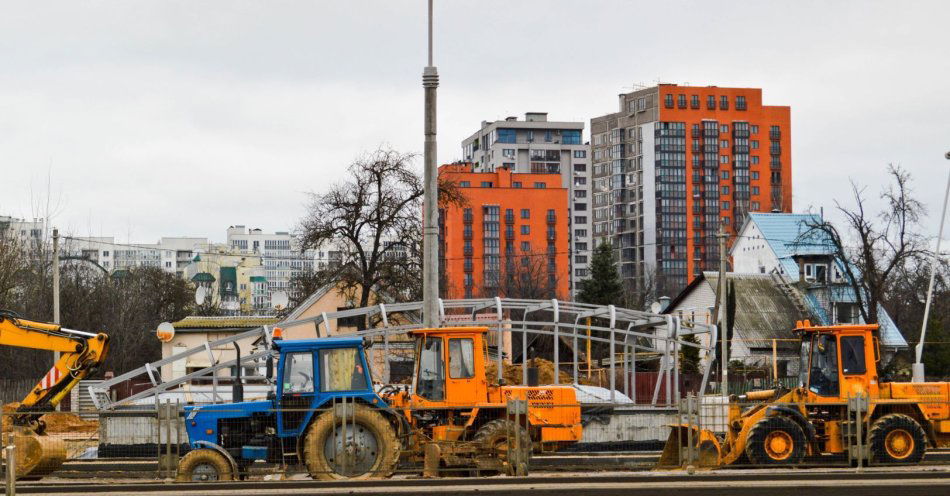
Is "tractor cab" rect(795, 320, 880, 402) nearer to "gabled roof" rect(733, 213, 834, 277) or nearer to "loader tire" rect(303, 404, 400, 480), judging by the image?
"loader tire" rect(303, 404, 400, 480)

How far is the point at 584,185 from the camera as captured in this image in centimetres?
16225

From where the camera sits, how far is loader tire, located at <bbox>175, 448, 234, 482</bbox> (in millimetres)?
18703

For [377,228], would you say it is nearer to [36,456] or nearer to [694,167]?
[36,456]

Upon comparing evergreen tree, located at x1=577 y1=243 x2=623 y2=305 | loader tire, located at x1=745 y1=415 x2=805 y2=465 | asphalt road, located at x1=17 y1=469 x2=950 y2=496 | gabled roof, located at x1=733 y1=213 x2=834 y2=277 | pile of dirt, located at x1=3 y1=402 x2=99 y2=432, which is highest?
gabled roof, located at x1=733 y1=213 x2=834 y2=277

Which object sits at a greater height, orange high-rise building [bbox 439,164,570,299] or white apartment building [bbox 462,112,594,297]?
white apartment building [bbox 462,112,594,297]

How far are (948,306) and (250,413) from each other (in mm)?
59457

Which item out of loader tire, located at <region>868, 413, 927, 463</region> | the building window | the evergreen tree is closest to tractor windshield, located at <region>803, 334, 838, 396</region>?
loader tire, located at <region>868, 413, 927, 463</region>

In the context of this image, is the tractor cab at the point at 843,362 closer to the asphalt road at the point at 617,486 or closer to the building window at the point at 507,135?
the asphalt road at the point at 617,486

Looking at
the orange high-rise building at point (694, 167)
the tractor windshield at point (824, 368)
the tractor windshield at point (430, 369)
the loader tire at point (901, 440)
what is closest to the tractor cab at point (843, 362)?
the tractor windshield at point (824, 368)

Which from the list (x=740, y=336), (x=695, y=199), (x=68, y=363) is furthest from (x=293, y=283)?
(x=695, y=199)

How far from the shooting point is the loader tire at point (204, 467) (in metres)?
18.7

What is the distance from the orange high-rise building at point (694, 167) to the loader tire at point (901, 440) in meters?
122

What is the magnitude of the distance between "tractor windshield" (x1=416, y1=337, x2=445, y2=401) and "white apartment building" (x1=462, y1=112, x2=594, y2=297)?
13122cm

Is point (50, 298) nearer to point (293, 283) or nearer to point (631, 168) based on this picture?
point (293, 283)
